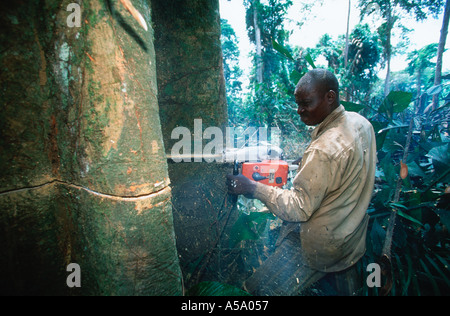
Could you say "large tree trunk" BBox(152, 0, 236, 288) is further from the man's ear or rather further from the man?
the man's ear

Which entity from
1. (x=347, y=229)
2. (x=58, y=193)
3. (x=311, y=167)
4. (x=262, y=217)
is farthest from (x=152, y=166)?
(x=262, y=217)

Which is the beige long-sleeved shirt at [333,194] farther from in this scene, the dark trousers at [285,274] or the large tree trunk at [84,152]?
the large tree trunk at [84,152]

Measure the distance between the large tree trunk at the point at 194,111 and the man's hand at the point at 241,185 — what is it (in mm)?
510

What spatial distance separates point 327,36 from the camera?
16.5 meters

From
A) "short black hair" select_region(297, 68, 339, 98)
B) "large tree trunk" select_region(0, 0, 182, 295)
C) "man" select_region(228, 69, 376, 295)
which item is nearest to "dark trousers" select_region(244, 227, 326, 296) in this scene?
"man" select_region(228, 69, 376, 295)

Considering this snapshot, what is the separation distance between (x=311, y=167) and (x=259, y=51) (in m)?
15.4

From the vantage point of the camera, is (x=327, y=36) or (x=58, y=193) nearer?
(x=58, y=193)

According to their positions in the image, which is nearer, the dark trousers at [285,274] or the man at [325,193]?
the man at [325,193]

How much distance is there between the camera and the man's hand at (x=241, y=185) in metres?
1.70

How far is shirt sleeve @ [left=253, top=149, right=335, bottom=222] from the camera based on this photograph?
4.36 ft

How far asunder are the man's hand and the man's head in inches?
28.3

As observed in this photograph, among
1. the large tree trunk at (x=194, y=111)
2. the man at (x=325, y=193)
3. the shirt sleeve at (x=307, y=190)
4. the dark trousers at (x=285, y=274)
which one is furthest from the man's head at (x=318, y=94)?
the dark trousers at (x=285, y=274)

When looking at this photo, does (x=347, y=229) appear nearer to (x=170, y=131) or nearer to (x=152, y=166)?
(x=152, y=166)

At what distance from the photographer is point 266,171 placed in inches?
→ 76.0
